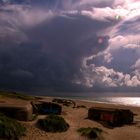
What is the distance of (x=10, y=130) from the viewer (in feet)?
86.4

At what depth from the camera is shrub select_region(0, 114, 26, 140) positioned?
2577 centimetres

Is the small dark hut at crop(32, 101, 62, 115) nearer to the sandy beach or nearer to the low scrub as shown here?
the sandy beach

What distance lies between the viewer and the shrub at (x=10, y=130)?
84.5 feet

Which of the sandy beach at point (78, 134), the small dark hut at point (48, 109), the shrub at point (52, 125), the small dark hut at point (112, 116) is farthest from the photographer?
the small dark hut at point (48, 109)

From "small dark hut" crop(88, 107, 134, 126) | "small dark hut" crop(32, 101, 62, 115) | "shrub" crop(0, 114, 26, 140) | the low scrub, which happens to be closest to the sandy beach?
the low scrub

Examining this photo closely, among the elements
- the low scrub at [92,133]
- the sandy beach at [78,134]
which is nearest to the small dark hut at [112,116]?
the sandy beach at [78,134]

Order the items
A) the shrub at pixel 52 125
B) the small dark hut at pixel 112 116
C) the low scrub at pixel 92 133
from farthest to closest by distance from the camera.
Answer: the small dark hut at pixel 112 116
the shrub at pixel 52 125
the low scrub at pixel 92 133

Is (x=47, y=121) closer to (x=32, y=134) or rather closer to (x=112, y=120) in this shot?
(x=32, y=134)

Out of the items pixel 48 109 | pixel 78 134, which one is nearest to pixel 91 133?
pixel 78 134

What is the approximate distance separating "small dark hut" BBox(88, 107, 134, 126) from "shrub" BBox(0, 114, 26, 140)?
1397 cm

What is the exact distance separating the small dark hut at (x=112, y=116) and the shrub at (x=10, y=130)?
14.0 m

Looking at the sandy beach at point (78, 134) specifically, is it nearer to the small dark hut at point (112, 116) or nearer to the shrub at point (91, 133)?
the shrub at point (91, 133)

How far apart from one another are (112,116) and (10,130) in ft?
53.6

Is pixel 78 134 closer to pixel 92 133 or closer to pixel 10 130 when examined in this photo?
pixel 92 133
